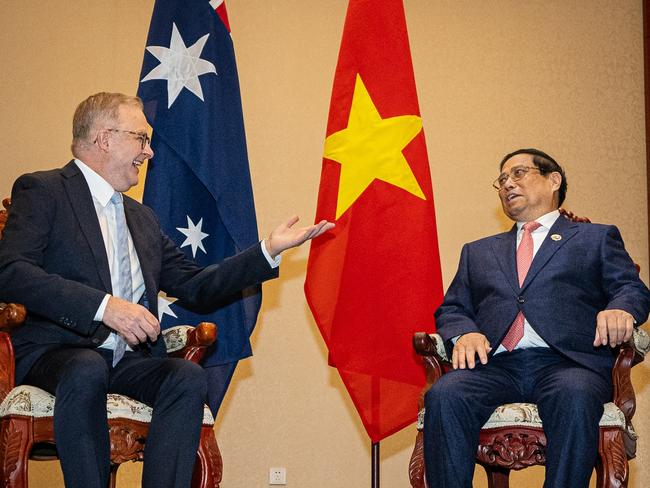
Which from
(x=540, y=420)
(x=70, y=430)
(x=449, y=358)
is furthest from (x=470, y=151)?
(x=70, y=430)

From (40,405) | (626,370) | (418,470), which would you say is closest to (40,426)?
(40,405)

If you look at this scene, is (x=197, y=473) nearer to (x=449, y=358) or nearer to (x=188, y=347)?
(x=188, y=347)

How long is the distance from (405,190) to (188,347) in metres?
1.17

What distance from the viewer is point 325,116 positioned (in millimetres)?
4812

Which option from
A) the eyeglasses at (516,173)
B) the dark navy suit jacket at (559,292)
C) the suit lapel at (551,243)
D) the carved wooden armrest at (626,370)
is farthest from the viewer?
the eyeglasses at (516,173)

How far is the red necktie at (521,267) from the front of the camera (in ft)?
10.4

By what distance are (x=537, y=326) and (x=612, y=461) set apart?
58 centimetres

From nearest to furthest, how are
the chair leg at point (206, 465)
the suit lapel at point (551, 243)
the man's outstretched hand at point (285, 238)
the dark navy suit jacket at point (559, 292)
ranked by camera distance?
the chair leg at point (206, 465) < the dark navy suit jacket at point (559, 292) < the man's outstretched hand at point (285, 238) < the suit lapel at point (551, 243)

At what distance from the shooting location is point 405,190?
362 centimetres

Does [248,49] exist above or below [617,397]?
above

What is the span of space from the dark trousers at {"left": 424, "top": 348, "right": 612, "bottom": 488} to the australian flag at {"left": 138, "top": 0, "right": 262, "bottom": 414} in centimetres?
102

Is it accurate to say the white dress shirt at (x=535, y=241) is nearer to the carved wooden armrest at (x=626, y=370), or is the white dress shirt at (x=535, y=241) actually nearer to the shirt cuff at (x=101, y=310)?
the carved wooden armrest at (x=626, y=370)

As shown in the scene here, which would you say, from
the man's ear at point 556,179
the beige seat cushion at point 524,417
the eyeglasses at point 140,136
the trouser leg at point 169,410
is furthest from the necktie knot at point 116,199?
the man's ear at point 556,179

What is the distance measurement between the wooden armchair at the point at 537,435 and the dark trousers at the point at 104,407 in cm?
82
